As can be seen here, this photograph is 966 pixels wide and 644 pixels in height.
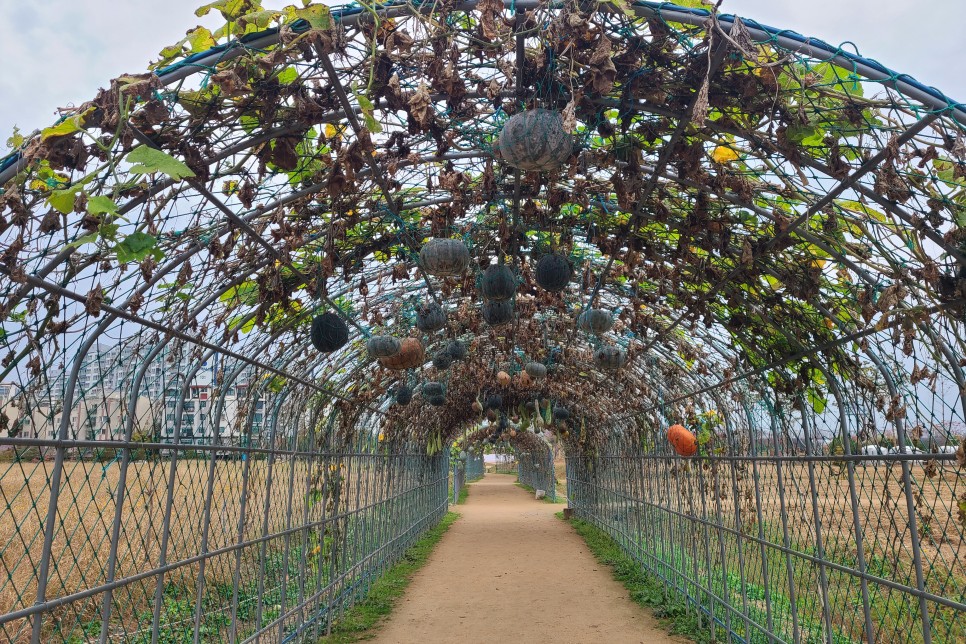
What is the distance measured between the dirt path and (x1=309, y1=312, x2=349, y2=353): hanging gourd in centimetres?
475

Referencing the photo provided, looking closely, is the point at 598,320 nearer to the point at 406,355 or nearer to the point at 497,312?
the point at 497,312

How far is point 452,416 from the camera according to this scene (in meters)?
19.1

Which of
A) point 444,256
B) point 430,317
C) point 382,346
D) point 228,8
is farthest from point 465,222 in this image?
point 228,8

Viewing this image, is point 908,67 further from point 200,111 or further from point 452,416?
point 452,416

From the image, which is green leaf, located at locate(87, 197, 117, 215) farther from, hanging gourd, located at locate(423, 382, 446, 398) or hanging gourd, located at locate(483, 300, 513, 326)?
hanging gourd, located at locate(423, 382, 446, 398)

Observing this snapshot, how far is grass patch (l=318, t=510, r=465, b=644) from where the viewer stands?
827 cm

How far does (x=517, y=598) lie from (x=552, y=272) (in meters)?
7.63

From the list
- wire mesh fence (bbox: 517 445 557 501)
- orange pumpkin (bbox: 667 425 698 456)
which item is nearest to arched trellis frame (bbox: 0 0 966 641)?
orange pumpkin (bbox: 667 425 698 456)

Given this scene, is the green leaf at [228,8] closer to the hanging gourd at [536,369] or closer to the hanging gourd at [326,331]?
the hanging gourd at [326,331]

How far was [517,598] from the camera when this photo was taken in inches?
414

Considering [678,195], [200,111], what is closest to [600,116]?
[678,195]

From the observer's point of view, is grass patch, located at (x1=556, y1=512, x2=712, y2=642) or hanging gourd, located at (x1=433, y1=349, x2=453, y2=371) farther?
grass patch, located at (x1=556, y1=512, x2=712, y2=642)

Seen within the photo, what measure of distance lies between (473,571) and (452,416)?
6.46 m

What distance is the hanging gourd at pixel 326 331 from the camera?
194 inches
